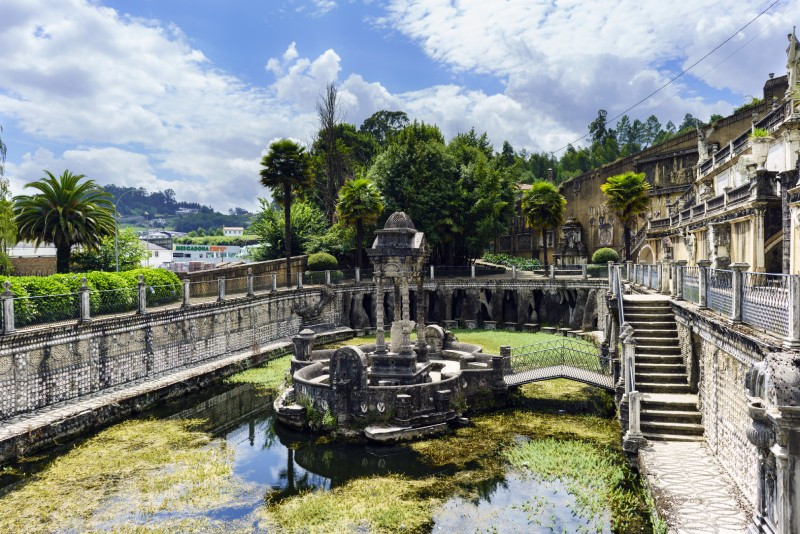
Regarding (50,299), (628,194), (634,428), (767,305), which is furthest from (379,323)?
(628,194)

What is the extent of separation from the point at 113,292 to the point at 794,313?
20.5 meters

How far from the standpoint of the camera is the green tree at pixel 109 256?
104 ft

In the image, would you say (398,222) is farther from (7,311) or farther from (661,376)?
(7,311)

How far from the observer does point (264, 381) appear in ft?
75.6

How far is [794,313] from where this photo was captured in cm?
754

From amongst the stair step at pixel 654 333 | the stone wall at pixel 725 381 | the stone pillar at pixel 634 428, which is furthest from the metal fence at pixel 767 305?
the stair step at pixel 654 333

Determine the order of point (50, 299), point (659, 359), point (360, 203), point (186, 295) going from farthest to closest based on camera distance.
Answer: point (360, 203) < point (186, 295) < point (50, 299) < point (659, 359)

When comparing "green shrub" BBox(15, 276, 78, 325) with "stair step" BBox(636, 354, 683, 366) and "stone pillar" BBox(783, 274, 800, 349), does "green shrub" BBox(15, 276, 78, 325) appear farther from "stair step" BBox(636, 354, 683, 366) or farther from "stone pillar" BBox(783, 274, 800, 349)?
"stone pillar" BBox(783, 274, 800, 349)

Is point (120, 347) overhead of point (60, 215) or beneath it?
beneath

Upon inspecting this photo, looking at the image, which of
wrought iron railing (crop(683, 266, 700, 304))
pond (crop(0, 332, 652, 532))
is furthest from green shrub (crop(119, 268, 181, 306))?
wrought iron railing (crop(683, 266, 700, 304))

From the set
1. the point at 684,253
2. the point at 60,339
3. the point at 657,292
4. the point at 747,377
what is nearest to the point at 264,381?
the point at 60,339

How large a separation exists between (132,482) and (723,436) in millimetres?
12692

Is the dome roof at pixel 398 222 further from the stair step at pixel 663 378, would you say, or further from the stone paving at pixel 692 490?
the stone paving at pixel 692 490

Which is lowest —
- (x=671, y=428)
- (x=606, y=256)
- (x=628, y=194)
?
(x=671, y=428)
